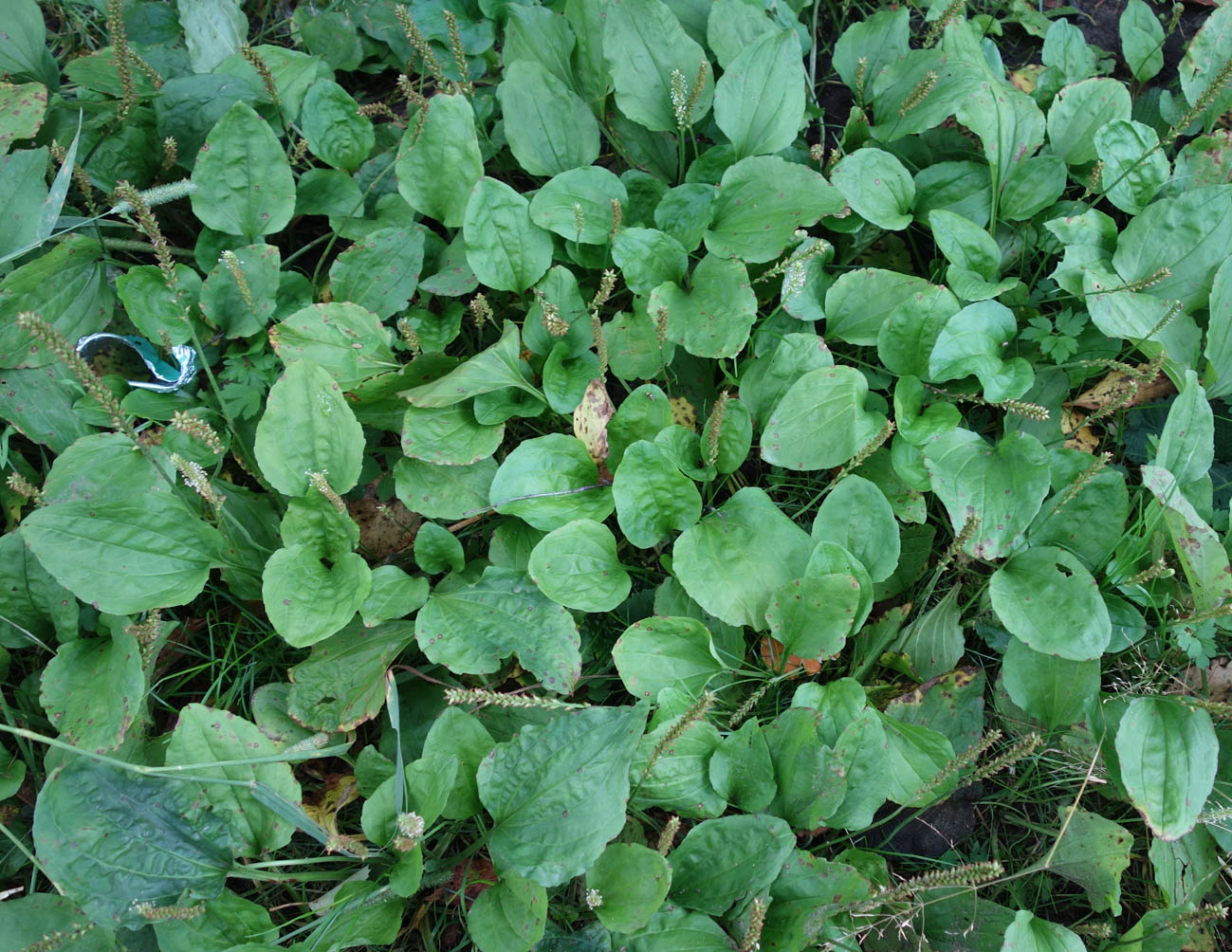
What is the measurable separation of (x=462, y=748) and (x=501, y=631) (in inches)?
11.1

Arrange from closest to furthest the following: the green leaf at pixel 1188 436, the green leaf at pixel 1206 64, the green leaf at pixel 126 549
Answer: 1. the green leaf at pixel 126 549
2. the green leaf at pixel 1188 436
3. the green leaf at pixel 1206 64

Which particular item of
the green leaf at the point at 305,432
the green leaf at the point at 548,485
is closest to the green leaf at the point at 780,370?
the green leaf at the point at 548,485

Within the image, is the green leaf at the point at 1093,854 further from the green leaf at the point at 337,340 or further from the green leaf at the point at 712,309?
the green leaf at the point at 337,340

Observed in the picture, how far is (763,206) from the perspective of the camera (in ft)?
7.93

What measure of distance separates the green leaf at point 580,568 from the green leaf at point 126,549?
0.76 m

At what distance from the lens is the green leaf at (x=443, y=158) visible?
2410 millimetres

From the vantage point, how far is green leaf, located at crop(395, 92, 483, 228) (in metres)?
2.41

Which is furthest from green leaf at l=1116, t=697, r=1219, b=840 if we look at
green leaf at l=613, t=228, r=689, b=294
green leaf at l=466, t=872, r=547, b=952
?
green leaf at l=613, t=228, r=689, b=294

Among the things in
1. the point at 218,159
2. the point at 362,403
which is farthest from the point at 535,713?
the point at 218,159

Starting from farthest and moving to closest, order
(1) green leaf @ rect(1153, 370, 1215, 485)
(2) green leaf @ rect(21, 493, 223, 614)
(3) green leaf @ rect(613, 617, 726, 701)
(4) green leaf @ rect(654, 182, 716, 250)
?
1. (4) green leaf @ rect(654, 182, 716, 250)
2. (1) green leaf @ rect(1153, 370, 1215, 485)
3. (3) green leaf @ rect(613, 617, 726, 701)
4. (2) green leaf @ rect(21, 493, 223, 614)

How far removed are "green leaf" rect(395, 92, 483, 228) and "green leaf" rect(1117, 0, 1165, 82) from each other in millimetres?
2122

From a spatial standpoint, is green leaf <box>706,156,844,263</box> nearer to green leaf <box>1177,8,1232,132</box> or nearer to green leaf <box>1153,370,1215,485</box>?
green leaf <box>1153,370,1215,485</box>

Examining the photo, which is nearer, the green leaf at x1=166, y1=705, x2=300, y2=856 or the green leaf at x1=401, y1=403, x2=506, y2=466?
the green leaf at x1=166, y1=705, x2=300, y2=856

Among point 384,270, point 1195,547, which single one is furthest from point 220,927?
point 1195,547
